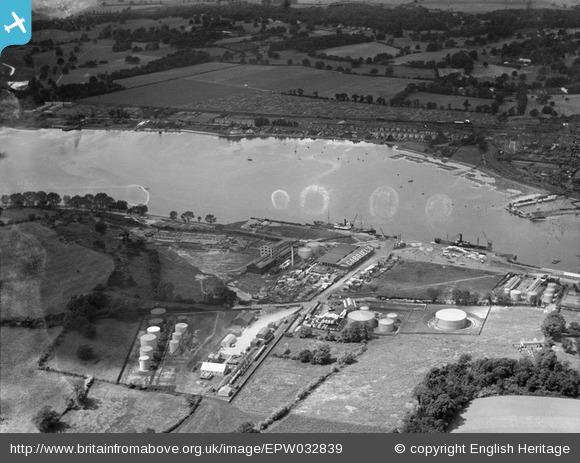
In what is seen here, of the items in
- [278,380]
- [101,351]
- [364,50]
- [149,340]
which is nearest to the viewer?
[278,380]

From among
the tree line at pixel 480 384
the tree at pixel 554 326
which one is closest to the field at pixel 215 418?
the tree line at pixel 480 384

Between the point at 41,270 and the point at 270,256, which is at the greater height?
the point at 41,270

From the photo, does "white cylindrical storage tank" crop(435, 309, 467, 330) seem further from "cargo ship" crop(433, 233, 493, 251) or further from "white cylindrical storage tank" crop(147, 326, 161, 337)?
"white cylindrical storage tank" crop(147, 326, 161, 337)

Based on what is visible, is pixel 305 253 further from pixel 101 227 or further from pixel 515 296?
pixel 515 296

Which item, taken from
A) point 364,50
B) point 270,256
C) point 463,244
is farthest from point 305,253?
point 364,50

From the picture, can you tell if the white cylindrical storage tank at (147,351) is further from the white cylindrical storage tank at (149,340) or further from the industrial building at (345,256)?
the industrial building at (345,256)
